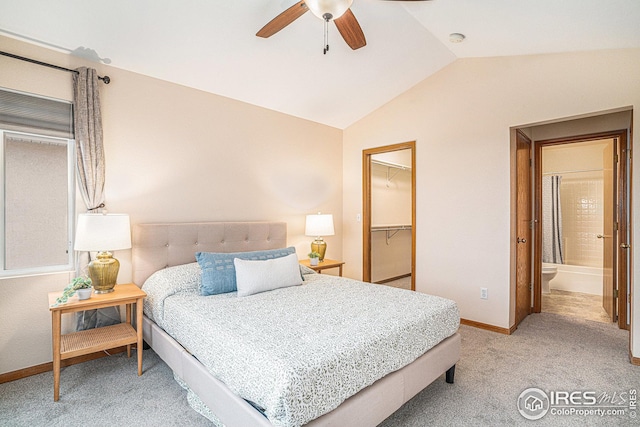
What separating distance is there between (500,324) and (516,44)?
2731 mm

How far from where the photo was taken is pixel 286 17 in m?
1.98

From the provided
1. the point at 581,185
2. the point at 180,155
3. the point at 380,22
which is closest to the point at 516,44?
the point at 380,22

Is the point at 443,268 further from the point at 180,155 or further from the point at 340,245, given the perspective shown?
the point at 180,155

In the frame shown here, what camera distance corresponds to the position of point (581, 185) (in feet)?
18.0

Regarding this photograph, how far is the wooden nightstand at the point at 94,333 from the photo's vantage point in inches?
84.2

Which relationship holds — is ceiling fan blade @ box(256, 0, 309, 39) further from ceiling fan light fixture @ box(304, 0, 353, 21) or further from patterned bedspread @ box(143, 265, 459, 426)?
patterned bedspread @ box(143, 265, 459, 426)

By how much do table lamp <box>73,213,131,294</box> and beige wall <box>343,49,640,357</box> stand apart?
3.15 meters

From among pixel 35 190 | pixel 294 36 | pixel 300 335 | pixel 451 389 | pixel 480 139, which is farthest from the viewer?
pixel 480 139

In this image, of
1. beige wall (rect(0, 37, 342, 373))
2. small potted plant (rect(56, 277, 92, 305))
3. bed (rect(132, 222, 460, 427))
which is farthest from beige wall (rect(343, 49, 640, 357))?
small potted plant (rect(56, 277, 92, 305))

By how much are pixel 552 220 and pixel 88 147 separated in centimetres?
672

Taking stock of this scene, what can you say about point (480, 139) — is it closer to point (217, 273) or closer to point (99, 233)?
point (217, 273)

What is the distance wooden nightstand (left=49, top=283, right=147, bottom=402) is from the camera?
7.02 feet

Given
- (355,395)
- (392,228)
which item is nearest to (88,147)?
(355,395)

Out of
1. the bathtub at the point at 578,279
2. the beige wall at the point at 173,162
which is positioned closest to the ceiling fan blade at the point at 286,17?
the beige wall at the point at 173,162
